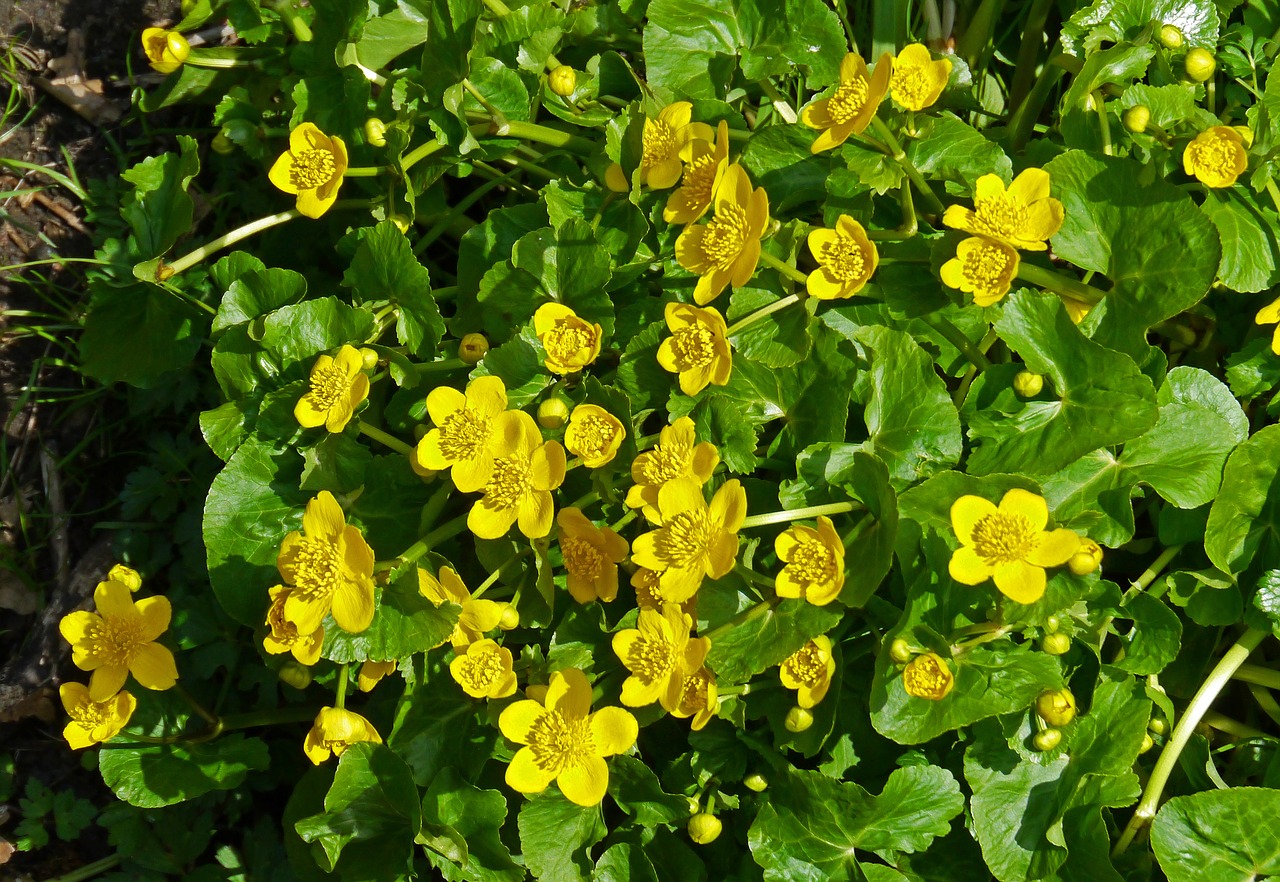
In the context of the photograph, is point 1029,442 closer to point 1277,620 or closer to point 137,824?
point 1277,620

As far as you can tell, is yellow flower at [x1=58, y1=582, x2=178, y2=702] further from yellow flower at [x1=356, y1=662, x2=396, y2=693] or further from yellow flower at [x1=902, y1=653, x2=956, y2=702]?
yellow flower at [x1=902, y1=653, x2=956, y2=702]

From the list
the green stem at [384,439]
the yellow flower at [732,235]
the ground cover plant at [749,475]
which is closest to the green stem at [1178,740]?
the ground cover plant at [749,475]

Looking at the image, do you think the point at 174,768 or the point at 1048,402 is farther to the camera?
the point at 174,768

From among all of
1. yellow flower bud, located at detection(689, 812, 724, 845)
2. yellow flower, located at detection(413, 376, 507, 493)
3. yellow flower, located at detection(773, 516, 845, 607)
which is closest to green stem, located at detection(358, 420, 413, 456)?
yellow flower, located at detection(413, 376, 507, 493)

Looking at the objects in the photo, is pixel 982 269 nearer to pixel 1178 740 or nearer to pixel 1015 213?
pixel 1015 213

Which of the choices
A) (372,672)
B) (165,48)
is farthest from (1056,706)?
(165,48)
